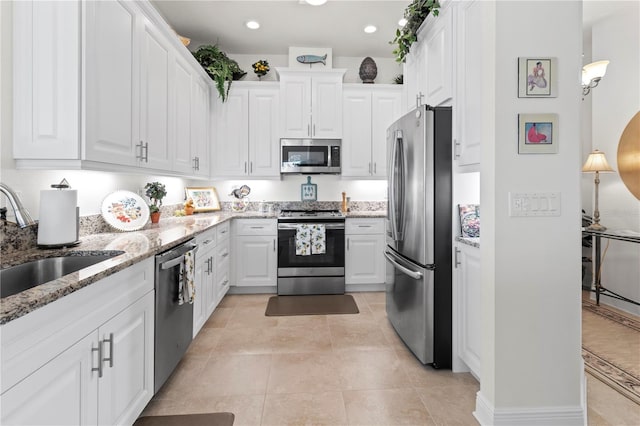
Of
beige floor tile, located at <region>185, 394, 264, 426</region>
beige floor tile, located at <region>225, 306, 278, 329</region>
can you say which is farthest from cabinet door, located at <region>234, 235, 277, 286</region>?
beige floor tile, located at <region>185, 394, 264, 426</region>

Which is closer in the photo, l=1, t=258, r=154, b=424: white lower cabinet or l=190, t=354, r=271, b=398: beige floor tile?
l=1, t=258, r=154, b=424: white lower cabinet

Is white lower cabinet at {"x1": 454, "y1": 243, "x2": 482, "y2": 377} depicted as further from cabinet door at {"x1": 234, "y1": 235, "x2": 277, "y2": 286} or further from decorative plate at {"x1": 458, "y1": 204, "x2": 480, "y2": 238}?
cabinet door at {"x1": 234, "y1": 235, "x2": 277, "y2": 286}

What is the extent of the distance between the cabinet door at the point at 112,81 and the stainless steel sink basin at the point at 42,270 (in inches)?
20.8

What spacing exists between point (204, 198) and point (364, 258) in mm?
2146

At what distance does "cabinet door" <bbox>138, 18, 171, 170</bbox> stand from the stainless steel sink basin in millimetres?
841

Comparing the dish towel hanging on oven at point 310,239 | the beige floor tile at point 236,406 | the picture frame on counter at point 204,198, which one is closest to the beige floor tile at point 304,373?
the beige floor tile at point 236,406

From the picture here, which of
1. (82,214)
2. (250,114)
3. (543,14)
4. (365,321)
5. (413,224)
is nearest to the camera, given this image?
(543,14)

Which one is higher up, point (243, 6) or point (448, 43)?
point (243, 6)

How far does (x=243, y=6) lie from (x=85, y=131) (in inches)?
94.2

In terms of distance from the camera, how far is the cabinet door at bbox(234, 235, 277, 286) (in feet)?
12.4

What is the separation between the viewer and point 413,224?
2311 millimetres

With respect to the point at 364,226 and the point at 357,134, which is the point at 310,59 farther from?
the point at 364,226

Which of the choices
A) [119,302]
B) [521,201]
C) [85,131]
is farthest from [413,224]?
[85,131]

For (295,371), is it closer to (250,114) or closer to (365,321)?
(365,321)
